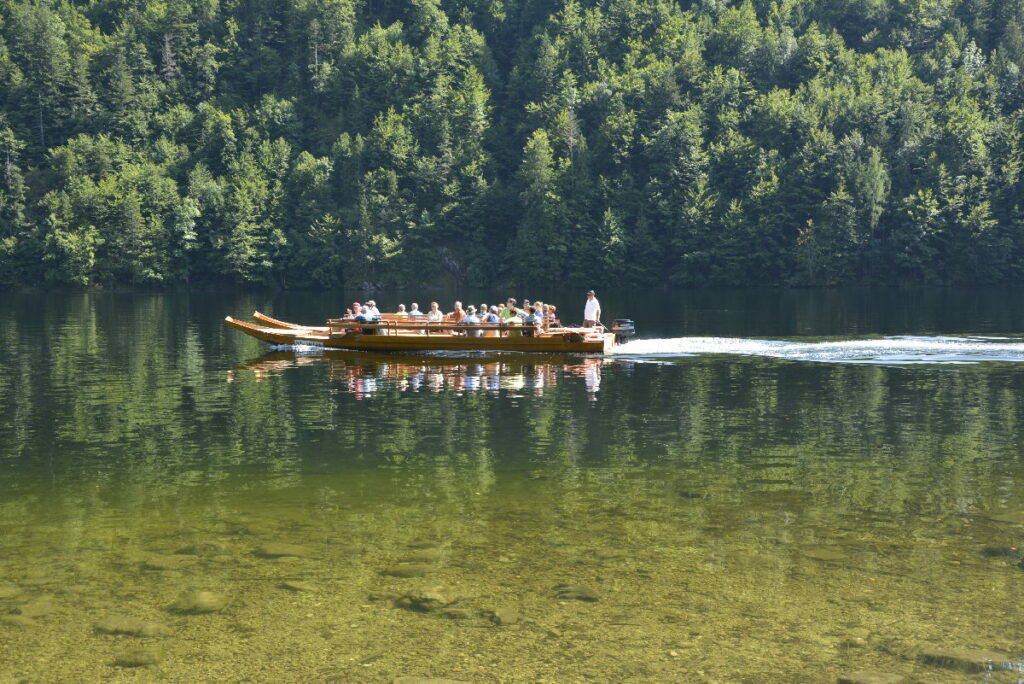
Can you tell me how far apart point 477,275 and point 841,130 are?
44325 mm

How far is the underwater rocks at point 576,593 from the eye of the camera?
13.0 metres

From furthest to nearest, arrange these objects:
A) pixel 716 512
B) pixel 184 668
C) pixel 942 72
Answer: pixel 942 72 → pixel 716 512 → pixel 184 668

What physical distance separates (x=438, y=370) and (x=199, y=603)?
24.5 m

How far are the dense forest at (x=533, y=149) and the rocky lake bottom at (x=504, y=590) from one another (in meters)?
100.0

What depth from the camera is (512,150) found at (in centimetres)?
13788

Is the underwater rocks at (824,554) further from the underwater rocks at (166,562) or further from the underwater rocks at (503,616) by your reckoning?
the underwater rocks at (166,562)

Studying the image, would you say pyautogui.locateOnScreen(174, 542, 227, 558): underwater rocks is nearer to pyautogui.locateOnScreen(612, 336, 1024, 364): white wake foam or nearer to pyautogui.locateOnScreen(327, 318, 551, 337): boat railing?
pyautogui.locateOnScreen(612, 336, 1024, 364): white wake foam

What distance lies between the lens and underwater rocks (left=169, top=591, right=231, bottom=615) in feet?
41.7

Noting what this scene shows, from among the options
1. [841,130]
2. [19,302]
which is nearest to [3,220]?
[19,302]

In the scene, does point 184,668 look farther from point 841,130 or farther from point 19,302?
point 841,130

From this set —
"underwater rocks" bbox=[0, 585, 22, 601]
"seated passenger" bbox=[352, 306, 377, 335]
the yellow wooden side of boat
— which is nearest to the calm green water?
"underwater rocks" bbox=[0, 585, 22, 601]

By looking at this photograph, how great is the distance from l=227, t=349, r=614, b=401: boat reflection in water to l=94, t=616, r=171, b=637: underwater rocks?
59.3ft

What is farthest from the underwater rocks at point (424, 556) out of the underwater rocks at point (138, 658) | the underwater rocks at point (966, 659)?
the underwater rocks at point (966, 659)

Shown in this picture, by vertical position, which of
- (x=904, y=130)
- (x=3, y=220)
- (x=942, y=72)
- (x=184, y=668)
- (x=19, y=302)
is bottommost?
(x=184, y=668)
